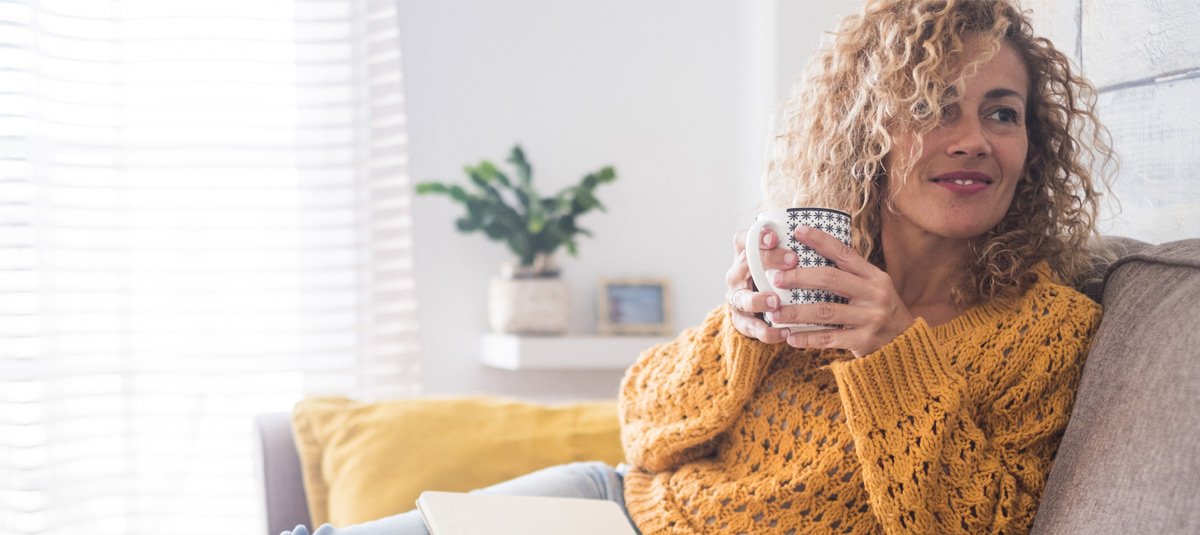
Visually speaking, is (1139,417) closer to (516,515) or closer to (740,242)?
(740,242)

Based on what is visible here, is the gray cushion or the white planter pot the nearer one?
the gray cushion

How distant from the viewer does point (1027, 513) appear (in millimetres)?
1030

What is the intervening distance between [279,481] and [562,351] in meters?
1.39

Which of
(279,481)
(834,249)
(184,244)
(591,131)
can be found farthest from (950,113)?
(591,131)

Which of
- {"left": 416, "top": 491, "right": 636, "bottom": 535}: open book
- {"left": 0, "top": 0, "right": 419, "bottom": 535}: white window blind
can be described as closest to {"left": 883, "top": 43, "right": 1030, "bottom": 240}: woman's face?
{"left": 416, "top": 491, "right": 636, "bottom": 535}: open book

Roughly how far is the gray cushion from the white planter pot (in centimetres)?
193

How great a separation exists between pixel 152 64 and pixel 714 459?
183 cm

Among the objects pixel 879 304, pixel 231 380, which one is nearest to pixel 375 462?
pixel 879 304

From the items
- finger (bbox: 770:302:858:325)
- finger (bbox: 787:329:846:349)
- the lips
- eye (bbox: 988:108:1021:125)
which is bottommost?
finger (bbox: 787:329:846:349)

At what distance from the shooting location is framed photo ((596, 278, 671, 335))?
312 cm

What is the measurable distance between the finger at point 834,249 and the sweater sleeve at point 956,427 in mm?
90

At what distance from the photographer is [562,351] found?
2.90 metres

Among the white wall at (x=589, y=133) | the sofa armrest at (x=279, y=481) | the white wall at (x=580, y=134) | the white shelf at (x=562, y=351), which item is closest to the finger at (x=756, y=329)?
the sofa armrest at (x=279, y=481)

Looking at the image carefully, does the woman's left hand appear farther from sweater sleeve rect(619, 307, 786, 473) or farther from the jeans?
the jeans
